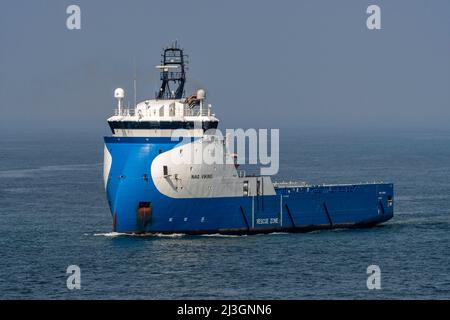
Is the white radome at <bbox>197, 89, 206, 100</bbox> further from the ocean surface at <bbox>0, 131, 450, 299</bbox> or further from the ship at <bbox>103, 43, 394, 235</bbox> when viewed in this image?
the ocean surface at <bbox>0, 131, 450, 299</bbox>

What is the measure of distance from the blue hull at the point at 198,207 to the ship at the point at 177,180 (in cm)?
5

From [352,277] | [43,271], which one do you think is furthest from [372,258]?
[43,271]

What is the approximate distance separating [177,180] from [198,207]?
1877 mm

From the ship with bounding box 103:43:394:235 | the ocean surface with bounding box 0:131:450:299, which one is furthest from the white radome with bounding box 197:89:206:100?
the ocean surface with bounding box 0:131:450:299

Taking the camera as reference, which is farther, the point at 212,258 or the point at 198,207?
the point at 198,207

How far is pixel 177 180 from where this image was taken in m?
56.2

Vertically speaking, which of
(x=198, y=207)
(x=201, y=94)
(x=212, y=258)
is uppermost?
(x=201, y=94)

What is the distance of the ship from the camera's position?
55938 mm

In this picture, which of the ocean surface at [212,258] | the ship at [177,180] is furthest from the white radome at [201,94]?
the ocean surface at [212,258]

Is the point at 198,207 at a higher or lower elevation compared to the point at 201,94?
lower

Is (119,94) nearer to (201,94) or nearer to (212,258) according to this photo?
(201,94)

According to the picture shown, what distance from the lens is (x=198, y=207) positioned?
56938mm

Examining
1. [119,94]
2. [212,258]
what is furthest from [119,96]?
A: [212,258]

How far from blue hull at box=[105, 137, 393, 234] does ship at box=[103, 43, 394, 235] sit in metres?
0.05
